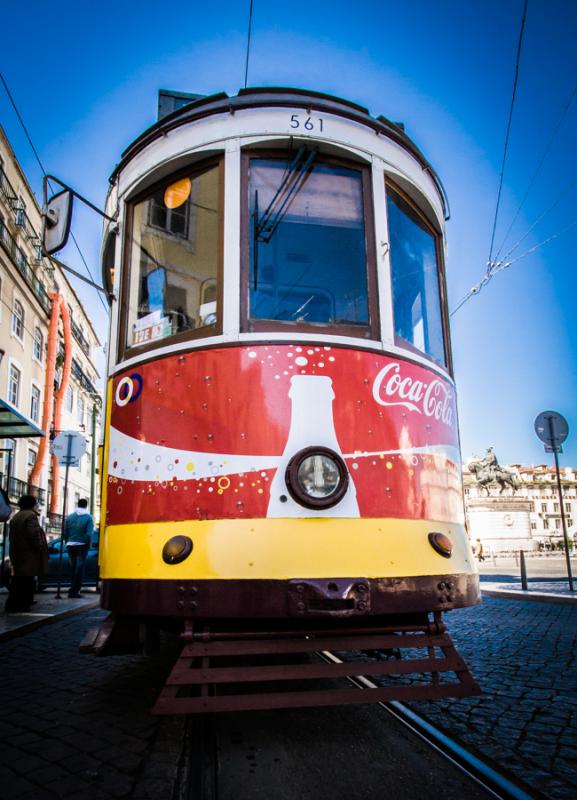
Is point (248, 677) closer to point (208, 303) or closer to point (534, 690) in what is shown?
point (208, 303)

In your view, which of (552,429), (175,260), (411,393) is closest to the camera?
(411,393)

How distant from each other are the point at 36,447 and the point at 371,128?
2850 cm

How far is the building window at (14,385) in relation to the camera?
84.4 feet

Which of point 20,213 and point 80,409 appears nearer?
point 20,213

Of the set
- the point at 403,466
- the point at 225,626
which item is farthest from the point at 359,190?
the point at 225,626

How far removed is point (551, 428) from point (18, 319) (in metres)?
23.9

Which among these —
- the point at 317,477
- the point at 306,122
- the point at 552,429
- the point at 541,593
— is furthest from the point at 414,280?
the point at 541,593

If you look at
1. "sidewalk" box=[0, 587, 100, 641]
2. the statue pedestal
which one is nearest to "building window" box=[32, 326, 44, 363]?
"sidewalk" box=[0, 587, 100, 641]

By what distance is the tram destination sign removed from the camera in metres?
9.80

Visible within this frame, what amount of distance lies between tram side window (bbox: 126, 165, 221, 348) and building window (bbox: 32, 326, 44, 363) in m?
27.4

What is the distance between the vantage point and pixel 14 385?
87.0 feet

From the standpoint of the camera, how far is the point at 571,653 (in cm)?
507

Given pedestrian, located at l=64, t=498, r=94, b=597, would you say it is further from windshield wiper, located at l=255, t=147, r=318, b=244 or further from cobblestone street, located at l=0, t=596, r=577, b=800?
windshield wiper, located at l=255, t=147, r=318, b=244

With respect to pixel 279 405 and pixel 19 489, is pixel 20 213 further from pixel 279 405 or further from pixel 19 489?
pixel 279 405
